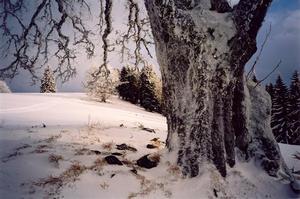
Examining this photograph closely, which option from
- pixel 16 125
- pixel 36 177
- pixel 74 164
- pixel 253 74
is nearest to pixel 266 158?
pixel 253 74

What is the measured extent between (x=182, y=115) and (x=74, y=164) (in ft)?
7.22

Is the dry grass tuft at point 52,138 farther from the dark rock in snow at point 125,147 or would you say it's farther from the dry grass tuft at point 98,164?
the dry grass tuft at point 98,164

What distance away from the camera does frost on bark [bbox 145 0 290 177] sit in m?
6.95

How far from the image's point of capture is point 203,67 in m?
6.97

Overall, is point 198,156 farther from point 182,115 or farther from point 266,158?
point 266,158

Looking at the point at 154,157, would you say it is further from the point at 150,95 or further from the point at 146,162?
the point at 150,95

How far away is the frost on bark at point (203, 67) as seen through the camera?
22.8 feet

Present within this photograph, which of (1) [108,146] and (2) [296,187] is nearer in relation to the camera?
(2) [296,187]

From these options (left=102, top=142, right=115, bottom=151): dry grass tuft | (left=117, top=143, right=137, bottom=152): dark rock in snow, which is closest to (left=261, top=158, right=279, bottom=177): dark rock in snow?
(left=117, top=143, right=137, bottom=152): dark rock in snow

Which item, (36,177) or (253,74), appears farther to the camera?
(253,74)

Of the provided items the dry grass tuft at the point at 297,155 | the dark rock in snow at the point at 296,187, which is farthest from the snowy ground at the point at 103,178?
the dry grass tuft at the point at 297,155

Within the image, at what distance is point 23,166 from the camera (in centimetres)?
700

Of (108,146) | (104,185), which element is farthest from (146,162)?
(108,146)

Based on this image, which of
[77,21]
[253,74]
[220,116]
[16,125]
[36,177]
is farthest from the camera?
[16,125]
